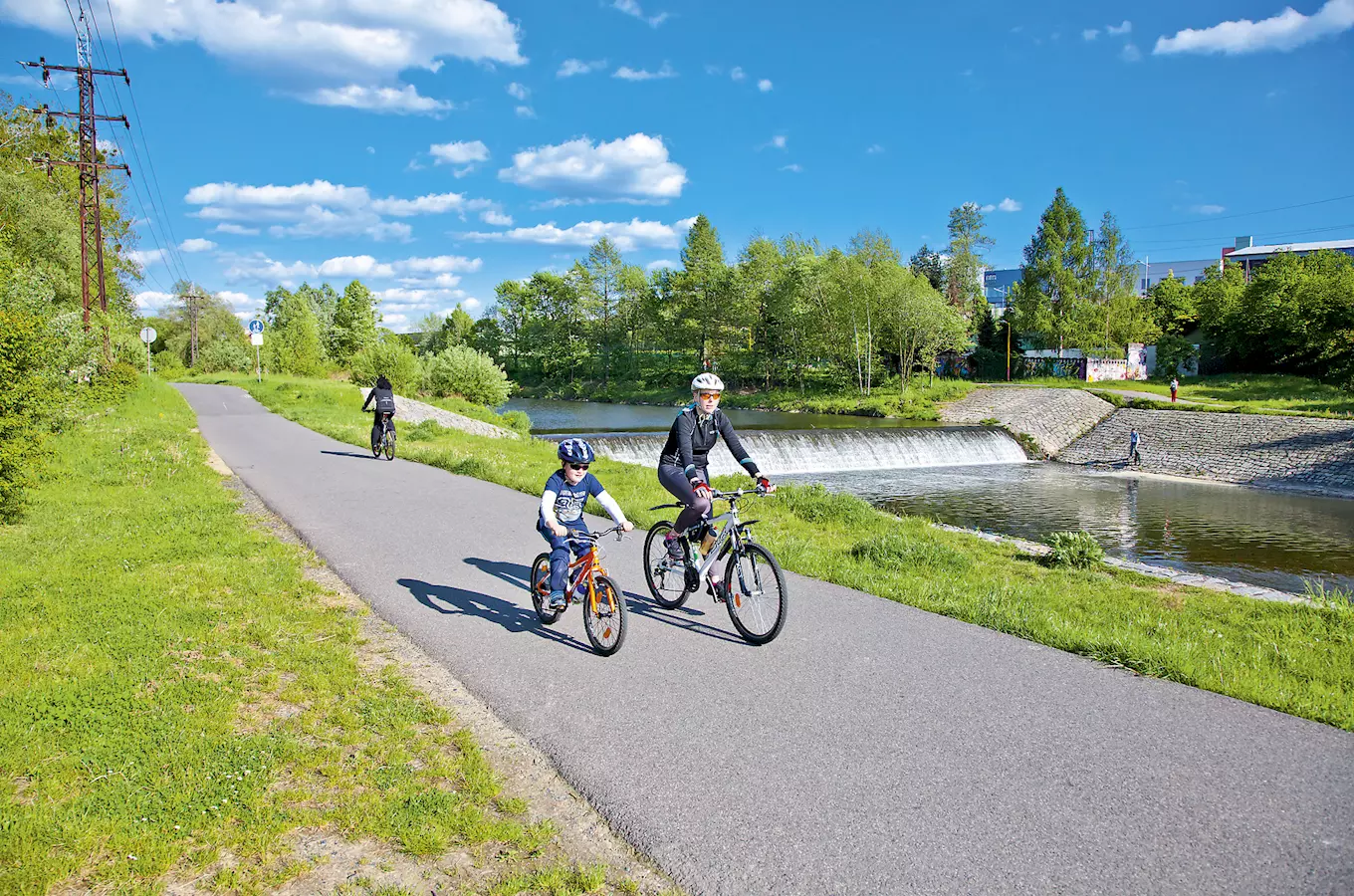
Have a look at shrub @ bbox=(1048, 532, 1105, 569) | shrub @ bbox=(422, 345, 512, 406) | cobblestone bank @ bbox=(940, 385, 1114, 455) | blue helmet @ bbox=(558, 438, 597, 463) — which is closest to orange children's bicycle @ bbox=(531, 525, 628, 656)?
blue helmet @ bbox=(558, 438, 597, 463)

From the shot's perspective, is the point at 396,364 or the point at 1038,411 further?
the point at 1038,411

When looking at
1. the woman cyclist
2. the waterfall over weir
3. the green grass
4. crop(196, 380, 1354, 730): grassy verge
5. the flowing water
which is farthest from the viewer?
the green grass

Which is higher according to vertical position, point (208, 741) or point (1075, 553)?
point (208, 741)

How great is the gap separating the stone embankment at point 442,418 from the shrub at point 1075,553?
19.1 m

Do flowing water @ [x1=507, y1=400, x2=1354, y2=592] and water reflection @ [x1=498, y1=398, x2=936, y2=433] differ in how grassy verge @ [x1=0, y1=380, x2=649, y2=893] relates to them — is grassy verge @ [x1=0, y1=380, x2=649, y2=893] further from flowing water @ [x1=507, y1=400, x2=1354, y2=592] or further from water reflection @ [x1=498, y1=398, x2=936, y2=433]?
water reflection @ [x1=498, y1=398, x2=936, y2=433]

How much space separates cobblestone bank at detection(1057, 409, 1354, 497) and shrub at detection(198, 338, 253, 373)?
2689 inches

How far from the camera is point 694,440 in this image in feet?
22.4

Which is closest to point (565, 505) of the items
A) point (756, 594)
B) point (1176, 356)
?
point (756, 594)

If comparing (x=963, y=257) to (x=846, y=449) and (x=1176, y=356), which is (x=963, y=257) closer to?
(x=1176, y=356)

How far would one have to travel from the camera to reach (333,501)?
12.5 metres

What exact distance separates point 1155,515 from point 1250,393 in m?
28.0

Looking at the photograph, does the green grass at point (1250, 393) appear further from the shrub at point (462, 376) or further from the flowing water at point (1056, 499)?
the shrub at point (462, 376)

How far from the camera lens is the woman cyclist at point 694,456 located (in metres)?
6.59

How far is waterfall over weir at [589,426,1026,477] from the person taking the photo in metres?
28.7
